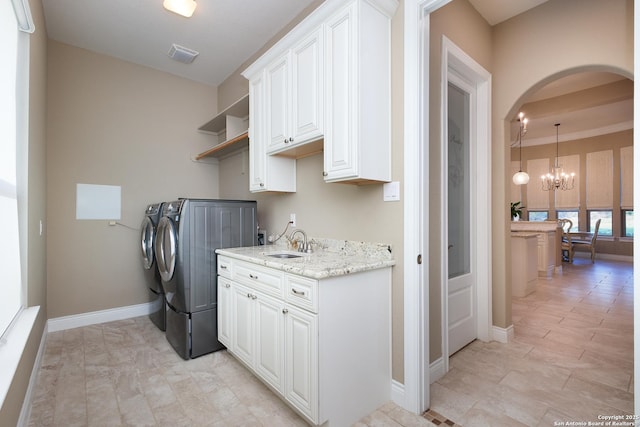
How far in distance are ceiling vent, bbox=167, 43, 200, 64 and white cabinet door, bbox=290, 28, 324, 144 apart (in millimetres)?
1680

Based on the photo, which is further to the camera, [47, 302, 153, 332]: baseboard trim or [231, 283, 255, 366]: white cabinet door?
[47, 302, 153, 332]: baseboard trim

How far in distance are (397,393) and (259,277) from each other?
110cm

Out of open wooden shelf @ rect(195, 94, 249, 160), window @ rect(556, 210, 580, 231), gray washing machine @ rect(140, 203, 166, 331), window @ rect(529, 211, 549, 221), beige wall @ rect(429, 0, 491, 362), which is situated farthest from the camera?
window @ rect(529, 211, 549, 221)

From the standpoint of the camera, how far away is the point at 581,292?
14.0 feet

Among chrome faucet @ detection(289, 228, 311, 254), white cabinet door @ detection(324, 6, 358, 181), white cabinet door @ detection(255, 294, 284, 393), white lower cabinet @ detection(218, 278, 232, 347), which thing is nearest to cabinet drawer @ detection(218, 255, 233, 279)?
white lower cabinet @ detection(218, 278, 232, 347)

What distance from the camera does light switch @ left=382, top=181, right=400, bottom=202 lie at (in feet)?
6.27

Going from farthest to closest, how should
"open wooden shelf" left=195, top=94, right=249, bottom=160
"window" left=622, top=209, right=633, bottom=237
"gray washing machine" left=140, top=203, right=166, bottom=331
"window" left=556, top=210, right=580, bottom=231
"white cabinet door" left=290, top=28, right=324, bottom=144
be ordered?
1. "window" left=556, top=210, right=580, bottom=231
2. "window" left=622, top=209, right=633, bottom=237
3. "open wooden shelf" left=195, top=94, right=249, bottom=160
4. "gray washing machine" left=140, top=203, right=166, bottom=331
5. "white cabinet door" left=290, top=28, right=324, bottom=144

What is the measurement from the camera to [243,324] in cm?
217

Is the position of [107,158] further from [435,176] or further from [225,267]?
[435,176]

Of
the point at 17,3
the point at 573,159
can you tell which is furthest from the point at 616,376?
the point at 573,159

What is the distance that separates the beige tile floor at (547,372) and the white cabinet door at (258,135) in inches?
79.7

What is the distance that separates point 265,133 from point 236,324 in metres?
1.48

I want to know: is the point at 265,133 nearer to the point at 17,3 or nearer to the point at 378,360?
the point at 17,3

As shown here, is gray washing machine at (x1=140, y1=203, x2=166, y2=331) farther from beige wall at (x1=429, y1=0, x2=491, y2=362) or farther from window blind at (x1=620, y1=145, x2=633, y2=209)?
window blind at (x1=620, y1=145, x2=633, y2=209)
